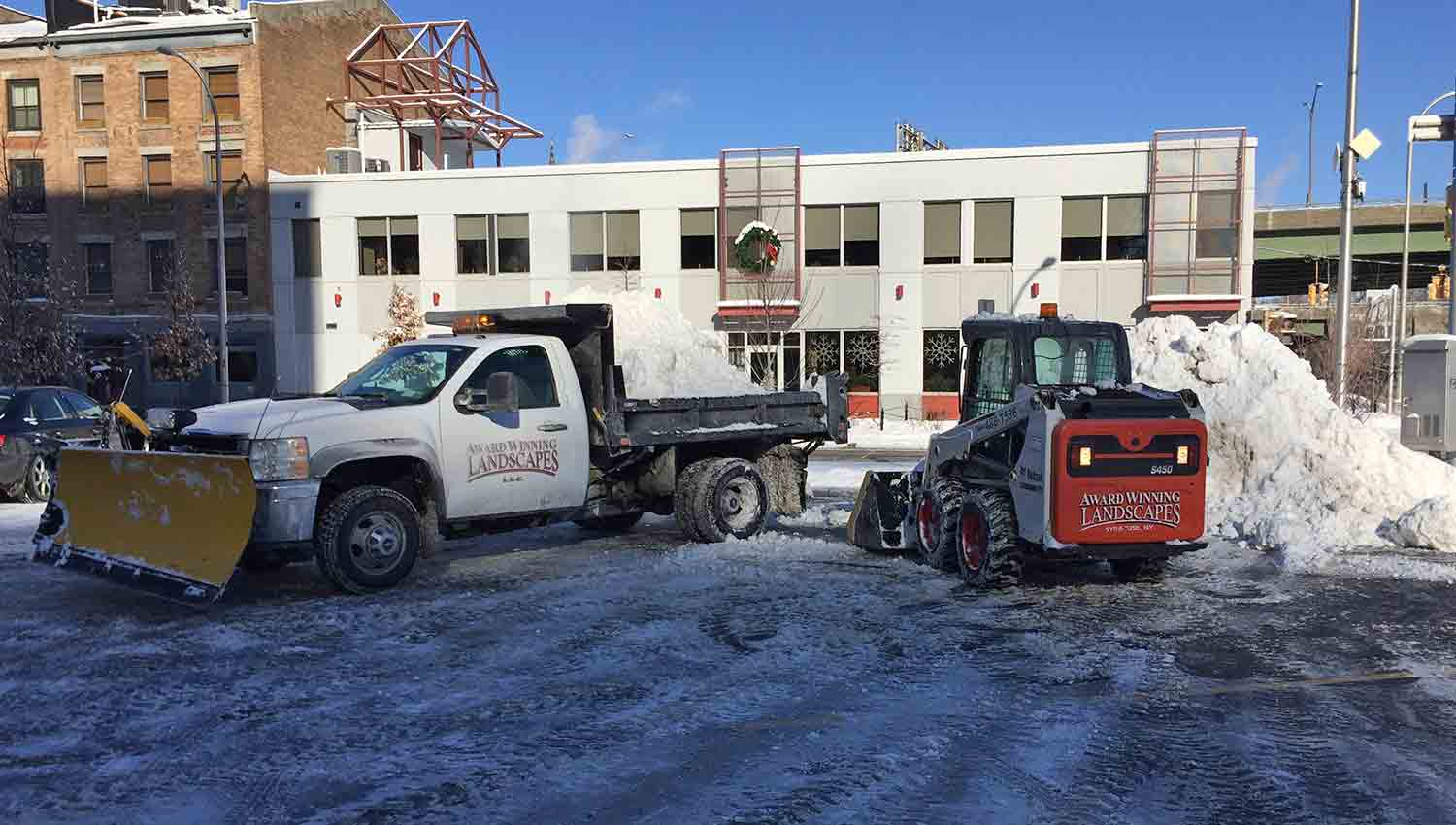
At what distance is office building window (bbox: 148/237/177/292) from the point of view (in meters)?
37.6

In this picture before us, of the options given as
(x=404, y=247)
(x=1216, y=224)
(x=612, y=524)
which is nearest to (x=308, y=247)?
(x=404, y=247)

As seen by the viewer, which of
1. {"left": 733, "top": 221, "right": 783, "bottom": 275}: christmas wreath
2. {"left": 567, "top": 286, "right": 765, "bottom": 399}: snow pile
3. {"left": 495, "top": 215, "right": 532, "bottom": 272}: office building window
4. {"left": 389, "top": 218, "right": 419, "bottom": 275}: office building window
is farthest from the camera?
{"left": 389, "top": 218, "right": 419, "bottom": 275}: office building window

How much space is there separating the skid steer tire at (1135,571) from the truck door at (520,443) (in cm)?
484

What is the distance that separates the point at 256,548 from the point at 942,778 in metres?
5.53

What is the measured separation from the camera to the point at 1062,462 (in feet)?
26.4

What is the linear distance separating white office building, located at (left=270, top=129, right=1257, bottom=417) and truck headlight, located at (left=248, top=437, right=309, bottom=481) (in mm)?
24368

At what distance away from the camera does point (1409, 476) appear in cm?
1127

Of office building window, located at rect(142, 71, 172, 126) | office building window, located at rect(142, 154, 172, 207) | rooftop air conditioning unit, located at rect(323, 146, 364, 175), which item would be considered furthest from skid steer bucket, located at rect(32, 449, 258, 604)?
office building window, located at rect(142, 71, 172, 126)

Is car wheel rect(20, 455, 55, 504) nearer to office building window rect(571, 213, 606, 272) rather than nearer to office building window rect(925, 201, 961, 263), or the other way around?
office building window rect(571, 213, 606, 272)

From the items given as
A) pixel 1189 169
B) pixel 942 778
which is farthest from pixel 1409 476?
pixel 1189 169

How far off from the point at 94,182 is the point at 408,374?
120 ft

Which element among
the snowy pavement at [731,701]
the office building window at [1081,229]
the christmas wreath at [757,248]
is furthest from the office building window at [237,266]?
the snowy pavement at [731,701]

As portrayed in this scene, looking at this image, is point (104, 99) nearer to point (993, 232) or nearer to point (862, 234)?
point (862, 234)

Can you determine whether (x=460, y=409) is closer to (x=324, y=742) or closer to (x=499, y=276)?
(x=324, y=742)
